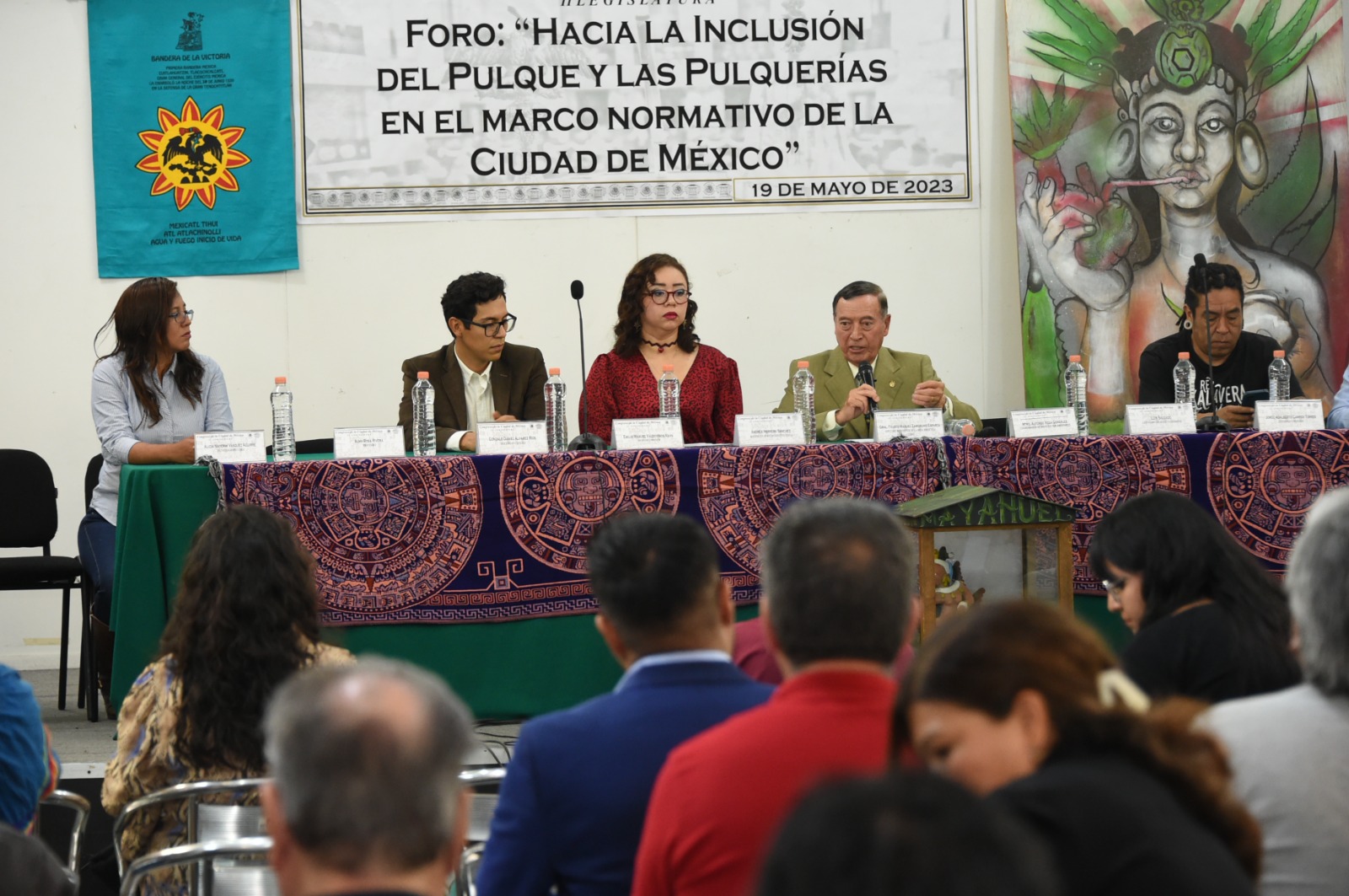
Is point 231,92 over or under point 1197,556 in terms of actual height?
over

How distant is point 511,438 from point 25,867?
2482mm

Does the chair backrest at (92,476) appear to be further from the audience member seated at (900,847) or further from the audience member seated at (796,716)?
the audience member seated at (900,847)

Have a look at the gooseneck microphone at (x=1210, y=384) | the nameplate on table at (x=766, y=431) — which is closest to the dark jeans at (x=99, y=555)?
the nameplate on table at (x=766, y=431)

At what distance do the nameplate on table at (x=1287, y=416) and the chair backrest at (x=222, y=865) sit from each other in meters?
2.78

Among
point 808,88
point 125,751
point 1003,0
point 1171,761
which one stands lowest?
point 125,751

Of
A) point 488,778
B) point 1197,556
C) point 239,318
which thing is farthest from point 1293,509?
point 239,318

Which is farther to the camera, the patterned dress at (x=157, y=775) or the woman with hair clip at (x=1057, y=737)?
the patterned dress at (x=157, y=775)

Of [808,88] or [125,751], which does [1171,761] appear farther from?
[808,88]

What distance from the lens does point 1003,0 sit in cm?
534

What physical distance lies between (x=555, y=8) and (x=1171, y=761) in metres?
4.74

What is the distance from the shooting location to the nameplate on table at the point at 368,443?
348cm

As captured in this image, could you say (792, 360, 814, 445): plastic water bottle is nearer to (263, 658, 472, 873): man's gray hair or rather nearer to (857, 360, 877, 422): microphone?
(857, 360, 877, 422): microphone

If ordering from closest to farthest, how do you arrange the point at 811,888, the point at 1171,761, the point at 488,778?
the point at 811,888
the point at 1171,761
the point at 488,778

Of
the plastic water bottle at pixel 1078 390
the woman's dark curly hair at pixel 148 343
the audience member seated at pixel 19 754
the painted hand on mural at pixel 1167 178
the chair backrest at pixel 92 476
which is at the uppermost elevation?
the painted hand on mural at pixel 1167 178
